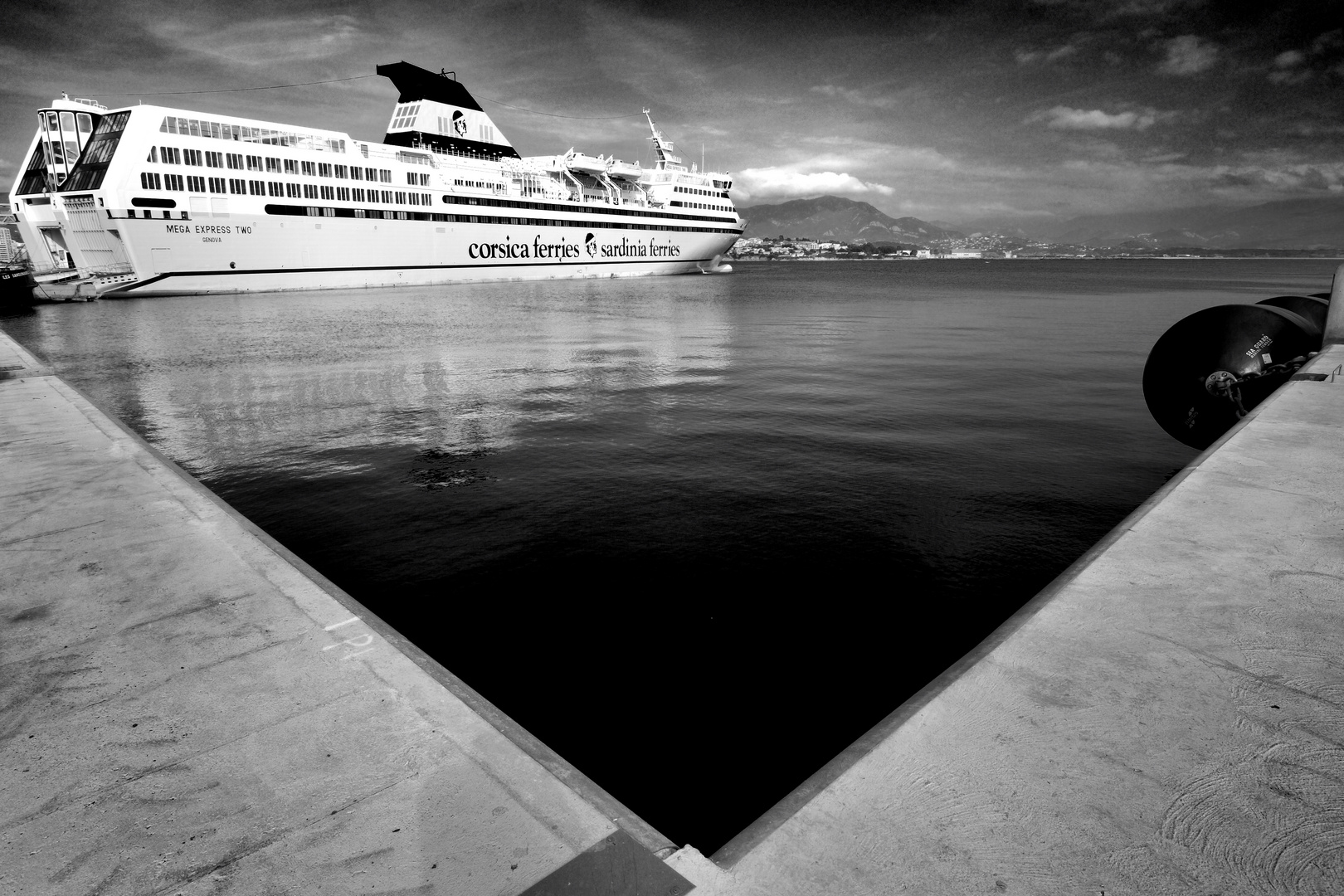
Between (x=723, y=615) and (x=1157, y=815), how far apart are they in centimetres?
355

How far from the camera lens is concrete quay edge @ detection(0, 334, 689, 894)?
6.89 feet

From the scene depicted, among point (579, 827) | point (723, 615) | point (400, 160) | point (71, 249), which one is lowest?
point (723, 615)

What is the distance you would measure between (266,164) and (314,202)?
355cm

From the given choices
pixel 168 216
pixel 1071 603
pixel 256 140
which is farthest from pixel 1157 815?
pixel 256 140

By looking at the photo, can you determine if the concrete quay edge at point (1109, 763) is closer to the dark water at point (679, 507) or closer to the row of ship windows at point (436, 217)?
the dark water at point (679, 507)

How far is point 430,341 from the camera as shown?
23672 mm

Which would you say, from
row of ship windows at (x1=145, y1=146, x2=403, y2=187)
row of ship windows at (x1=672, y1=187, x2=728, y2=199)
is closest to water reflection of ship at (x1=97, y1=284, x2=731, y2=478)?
row of ship windows at (x1=145, y1=146, x2=403, y2=187)

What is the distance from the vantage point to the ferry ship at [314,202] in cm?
4353

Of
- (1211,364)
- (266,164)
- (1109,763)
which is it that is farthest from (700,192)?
(1109,763)

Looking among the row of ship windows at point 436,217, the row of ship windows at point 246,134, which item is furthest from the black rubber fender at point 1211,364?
the row of ship windows at point 246,134

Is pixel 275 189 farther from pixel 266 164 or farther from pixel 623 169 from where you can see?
pixel 623 169

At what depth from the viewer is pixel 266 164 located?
4747cm

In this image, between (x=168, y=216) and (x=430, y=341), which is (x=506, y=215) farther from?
(x=430, y=341)

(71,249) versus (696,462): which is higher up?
(71,249)
